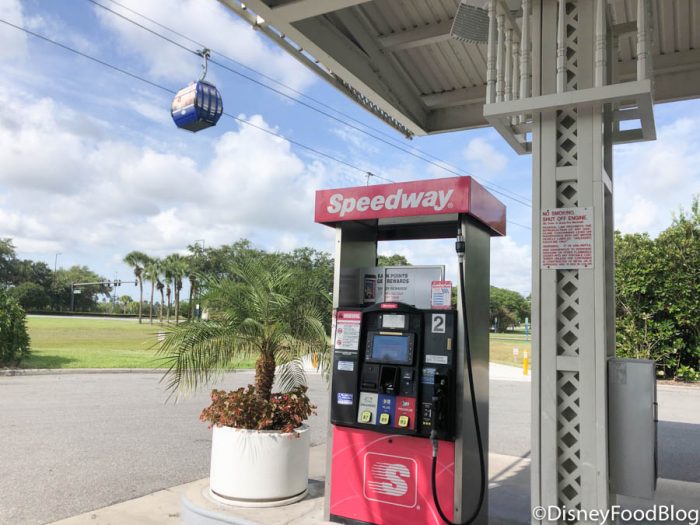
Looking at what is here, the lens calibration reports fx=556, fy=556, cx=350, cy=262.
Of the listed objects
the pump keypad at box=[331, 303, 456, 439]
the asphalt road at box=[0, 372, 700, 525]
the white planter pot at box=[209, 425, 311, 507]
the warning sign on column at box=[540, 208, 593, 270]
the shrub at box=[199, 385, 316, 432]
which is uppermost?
the warning sign on column at box=[540, 208, 593, 270]

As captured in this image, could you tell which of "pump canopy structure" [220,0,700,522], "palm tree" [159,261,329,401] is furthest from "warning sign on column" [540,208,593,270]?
"palm tree" [159,261,329,401]

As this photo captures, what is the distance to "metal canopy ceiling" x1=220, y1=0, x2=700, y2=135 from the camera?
4762 millimetres

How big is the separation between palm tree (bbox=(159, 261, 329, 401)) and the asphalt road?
164 cm

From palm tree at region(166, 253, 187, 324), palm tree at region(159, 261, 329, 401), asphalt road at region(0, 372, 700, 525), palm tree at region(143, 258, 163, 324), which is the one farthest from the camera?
palm tree at region(143, 258, 163, 324)

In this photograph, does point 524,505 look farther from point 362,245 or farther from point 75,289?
point 75,289

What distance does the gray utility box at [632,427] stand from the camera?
11.0ft

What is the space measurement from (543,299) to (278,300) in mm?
2671

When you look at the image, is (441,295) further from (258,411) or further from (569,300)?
(258,411)

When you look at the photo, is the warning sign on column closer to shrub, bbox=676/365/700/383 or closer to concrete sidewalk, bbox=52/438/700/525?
concrete sidewalk, bbox=52/438/700/525

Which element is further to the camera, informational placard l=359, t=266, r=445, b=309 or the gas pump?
informational placard l=359, t=266, r=445, b=309

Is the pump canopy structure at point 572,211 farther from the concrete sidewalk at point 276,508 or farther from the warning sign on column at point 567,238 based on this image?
the concrete sidewalk at point 276,508

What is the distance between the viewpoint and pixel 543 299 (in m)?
3.57

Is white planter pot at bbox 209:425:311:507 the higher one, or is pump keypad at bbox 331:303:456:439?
pump keypad at bbox 331:303:456:439

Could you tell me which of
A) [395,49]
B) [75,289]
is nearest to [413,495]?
[395,49]
